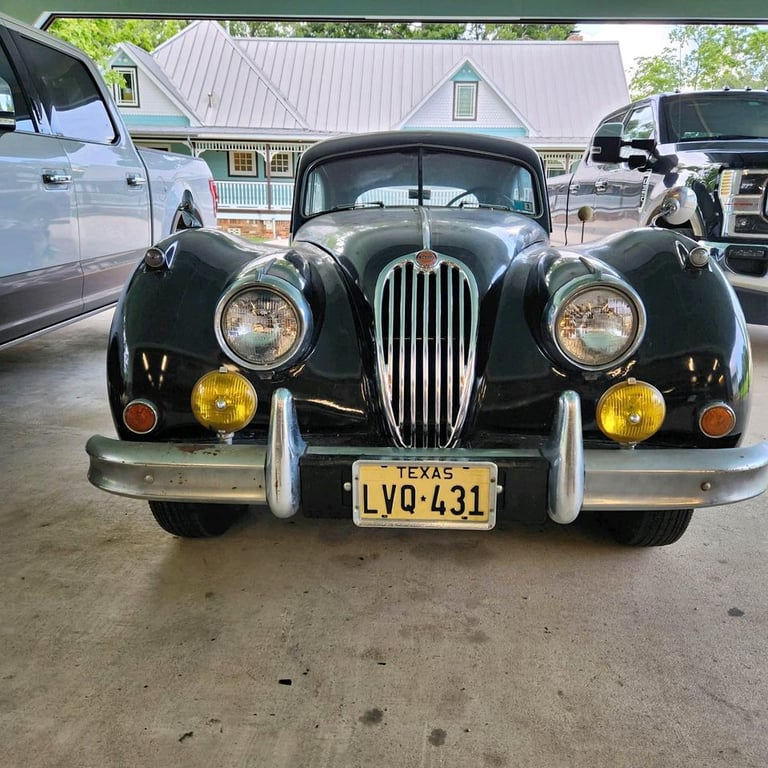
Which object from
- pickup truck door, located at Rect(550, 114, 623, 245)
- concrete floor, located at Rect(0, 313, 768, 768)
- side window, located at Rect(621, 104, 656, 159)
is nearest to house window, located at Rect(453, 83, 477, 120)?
pickup truck door, located at Rect(550, 114, 623, 245)

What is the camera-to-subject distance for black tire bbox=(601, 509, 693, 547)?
2509mm

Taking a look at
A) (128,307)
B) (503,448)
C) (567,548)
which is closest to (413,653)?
(503,448)

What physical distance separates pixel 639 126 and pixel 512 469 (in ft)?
20.0

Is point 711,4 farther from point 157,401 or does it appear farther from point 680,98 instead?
point 157,401

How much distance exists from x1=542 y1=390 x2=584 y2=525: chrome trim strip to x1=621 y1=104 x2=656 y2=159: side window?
17.2 feet

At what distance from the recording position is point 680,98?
21.4 ft

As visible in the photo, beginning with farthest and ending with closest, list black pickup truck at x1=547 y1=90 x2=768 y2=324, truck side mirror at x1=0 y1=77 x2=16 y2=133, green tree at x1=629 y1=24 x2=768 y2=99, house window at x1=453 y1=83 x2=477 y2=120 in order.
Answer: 1. green tree at x1=629 y1=24 x2=768 y2=99
2. house window at x1=453 y1=83 x2=477 y2=120
3. black pickup truck at x1=547 y1=90 x2=768 y2=324
4. truck side mirror at x1=0 y1=77 x2=16 y2=133

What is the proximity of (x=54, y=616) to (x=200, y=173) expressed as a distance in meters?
5.46

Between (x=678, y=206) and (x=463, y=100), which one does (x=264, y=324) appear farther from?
(x=463, y=100)

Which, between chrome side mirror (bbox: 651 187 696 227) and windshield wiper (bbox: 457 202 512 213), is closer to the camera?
windshield wiper (bbox: 457 202 512 213)

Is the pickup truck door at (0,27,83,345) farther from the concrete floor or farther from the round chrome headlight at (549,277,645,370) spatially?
the round chrome headlight at (549,277,645,370)

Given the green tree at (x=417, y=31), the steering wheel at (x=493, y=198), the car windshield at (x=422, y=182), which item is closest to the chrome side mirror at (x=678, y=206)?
the car windshield at (x=422, y=182)

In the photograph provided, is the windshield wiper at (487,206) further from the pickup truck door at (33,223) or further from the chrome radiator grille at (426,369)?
the pickup truck door at (33,223)

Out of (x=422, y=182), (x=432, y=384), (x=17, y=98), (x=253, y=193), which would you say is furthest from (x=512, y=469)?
(x=253, y=193)
